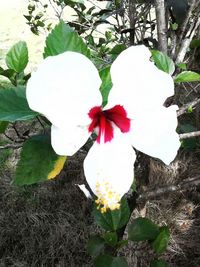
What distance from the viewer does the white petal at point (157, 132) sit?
686 mm

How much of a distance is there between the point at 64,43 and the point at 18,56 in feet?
0.87

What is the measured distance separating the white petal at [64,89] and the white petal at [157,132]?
88 millimetres

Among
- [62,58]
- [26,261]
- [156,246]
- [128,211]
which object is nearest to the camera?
[62,58]

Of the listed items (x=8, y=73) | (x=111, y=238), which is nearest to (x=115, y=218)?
(x=111, y=238)

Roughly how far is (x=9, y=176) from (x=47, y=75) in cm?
218

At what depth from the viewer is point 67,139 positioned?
0.64 meters

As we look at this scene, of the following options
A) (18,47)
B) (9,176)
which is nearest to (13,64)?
(18,47)

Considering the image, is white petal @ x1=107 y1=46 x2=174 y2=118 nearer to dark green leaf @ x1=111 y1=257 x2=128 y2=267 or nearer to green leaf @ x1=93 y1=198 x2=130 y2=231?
green leaf @ x1=93 y1=198 x2=130 y2=231

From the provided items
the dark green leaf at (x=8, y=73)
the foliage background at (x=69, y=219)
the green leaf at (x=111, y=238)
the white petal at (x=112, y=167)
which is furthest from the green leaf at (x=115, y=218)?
the white petal at (x=112, y=167)

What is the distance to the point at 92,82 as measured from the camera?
2.07 feet

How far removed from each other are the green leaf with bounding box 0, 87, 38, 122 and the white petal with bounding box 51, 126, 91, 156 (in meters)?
0.12

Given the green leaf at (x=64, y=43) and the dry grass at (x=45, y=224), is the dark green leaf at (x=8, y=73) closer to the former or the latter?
the green leaf at (x=64, y=43)

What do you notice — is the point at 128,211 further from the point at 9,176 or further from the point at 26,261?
the point at 9,176

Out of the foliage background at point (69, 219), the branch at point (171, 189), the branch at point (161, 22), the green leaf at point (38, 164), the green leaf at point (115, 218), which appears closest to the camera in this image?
the green leaf at point (38, 164)
